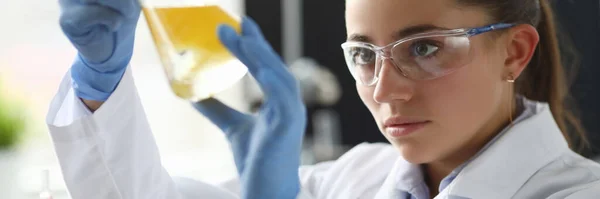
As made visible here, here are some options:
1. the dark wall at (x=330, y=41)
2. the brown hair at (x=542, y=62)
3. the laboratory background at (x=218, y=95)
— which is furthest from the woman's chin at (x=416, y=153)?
the dark wall at (x=330, y=41)

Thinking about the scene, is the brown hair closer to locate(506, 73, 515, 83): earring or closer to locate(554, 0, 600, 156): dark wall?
locate(506, 73, 515, 83): earring

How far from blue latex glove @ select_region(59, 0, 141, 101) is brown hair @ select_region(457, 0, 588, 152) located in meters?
0.66

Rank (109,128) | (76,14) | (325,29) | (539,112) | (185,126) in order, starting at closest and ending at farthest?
1. (76,14)
2. (109,128)
3. (539,112)
4. (185,126)
5. (325,29)

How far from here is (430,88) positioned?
1239 mm

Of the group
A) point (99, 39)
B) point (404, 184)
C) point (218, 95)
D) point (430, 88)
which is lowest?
point (218, 95)

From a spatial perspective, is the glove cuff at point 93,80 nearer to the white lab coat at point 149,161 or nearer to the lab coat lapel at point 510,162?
the white lab coat at point 149,161

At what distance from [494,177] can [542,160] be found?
10 centimetres

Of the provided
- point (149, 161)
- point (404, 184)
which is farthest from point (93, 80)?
point (404, 184)

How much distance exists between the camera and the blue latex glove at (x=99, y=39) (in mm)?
1041

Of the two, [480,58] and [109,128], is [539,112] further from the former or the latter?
[109,128]

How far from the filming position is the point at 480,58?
49.8 inches

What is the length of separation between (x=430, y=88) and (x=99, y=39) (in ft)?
→ 1.84

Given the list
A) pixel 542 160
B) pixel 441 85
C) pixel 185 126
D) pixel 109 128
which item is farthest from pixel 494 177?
pixel 185 126

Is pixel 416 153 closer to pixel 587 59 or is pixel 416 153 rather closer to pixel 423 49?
pixel 423 49
